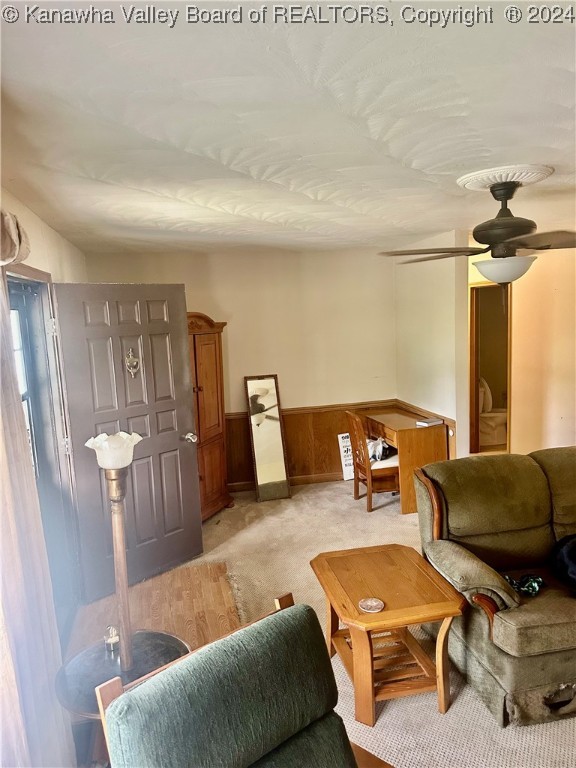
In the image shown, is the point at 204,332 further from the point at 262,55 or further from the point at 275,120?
the point at 262,55

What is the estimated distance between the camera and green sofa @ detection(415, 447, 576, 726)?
2.21m

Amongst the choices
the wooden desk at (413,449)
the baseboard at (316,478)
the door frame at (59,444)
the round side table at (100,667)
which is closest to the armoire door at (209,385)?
the baseboard at (316,478)

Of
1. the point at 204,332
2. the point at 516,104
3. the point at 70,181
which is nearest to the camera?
the point at 516,104

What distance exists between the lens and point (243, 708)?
4.39 ft

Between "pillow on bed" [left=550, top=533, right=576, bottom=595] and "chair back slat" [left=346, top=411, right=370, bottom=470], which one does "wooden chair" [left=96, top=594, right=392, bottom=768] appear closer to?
"pillow on bed" [left=550, top=533, right=576, bottom=595]

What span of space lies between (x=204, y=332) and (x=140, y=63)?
3435 millimetres

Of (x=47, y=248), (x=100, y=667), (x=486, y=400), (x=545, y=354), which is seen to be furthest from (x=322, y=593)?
(x=486, y=400)

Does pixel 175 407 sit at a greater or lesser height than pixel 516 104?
lesser

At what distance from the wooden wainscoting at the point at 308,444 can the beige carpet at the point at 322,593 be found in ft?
0.60

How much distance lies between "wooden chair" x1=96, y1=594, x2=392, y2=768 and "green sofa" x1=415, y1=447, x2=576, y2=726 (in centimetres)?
93

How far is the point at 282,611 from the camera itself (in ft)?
5.22

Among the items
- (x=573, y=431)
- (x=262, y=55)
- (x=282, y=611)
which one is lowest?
(x=573, y=431)

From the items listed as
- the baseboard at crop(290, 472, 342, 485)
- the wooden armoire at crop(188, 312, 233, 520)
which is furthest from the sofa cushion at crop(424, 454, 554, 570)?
the baseboard at crop(290, 472, 342, 485)

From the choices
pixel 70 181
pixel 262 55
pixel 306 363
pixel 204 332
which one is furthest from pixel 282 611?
pixel 306 363
